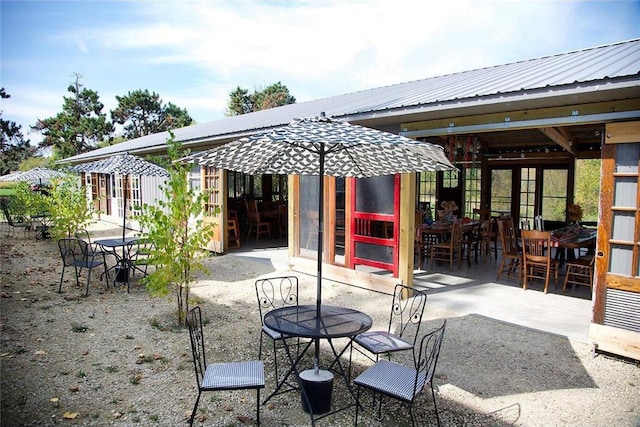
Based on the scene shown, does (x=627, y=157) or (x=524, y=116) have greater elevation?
(x=524, y=116)

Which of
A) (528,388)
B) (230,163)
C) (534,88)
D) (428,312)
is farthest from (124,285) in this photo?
(534,88)

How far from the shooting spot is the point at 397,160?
353 cm

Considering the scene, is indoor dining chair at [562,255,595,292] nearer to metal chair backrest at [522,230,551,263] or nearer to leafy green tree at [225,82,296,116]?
metal chair backrest at [522,230,551,263]

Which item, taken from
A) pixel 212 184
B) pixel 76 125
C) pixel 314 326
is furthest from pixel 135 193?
pixel 76 125

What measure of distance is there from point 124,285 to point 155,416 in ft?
14.1

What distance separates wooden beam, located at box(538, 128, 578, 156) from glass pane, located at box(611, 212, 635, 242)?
2.36 meters

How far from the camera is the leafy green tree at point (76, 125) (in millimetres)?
32125

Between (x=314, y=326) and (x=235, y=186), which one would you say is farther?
(x=235, y=186)

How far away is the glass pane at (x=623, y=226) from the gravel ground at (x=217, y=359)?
1175mm

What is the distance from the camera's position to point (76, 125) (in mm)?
33031

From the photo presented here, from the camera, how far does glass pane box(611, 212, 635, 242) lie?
3949mm

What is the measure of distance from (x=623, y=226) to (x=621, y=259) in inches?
12.5

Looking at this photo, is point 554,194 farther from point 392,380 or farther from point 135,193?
point 135,193

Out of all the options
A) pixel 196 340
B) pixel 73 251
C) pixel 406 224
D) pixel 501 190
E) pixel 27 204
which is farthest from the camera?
pixel 27 204
